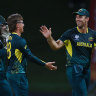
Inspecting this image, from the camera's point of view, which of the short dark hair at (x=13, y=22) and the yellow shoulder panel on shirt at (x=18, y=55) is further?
the short dark hair at (x=13, y=22)

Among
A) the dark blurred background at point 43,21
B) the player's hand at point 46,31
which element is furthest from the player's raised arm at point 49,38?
the dark blurred background at point 43,21

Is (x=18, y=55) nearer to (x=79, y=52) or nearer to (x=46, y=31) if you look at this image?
(x=46, y=31)

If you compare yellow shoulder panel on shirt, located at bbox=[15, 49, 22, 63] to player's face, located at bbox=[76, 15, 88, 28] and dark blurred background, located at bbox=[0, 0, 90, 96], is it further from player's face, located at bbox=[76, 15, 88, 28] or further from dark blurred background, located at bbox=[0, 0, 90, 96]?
dark blurred background, located at bbox=[0, 0, 90, 96]

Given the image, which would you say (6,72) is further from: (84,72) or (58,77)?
(58,77)

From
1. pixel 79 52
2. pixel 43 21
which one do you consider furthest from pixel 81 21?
pixel 43 21

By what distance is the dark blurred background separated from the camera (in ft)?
42.5

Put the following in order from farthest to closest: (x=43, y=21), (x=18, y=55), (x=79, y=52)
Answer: (x=43, y=21) → (x=79, y=52) → (x=18, y=55)

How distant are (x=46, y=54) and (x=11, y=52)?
7.42 m

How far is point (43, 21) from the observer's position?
1373 centimetres

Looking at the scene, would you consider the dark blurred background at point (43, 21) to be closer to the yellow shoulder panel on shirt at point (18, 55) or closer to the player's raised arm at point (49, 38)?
the player's raised arm at point (49, 38)

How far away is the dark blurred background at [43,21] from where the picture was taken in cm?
1295

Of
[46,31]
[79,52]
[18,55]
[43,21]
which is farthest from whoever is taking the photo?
[43,21]

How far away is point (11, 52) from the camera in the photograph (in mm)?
5824

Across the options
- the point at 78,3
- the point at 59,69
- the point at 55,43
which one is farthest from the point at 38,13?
the point at 55,43
